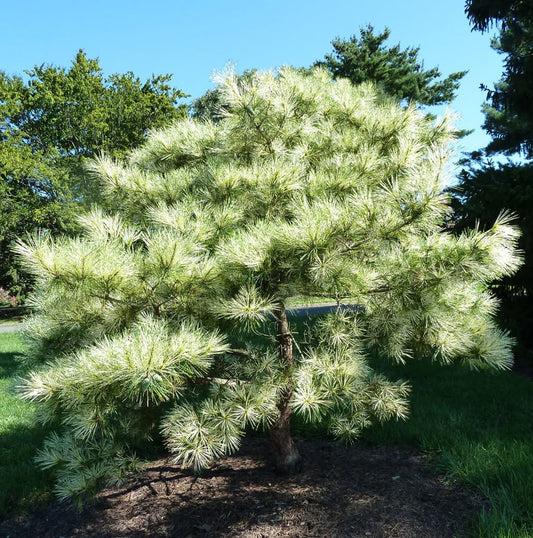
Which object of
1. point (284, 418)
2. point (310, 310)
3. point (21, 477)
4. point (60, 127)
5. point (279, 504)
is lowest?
point (279, 504)

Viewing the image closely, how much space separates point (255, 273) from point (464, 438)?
2528mm

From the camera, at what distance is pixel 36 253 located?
188cm

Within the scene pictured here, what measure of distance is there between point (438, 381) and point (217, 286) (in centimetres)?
431

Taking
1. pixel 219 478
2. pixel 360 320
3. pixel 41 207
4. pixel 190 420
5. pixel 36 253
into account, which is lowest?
pixel 219 478

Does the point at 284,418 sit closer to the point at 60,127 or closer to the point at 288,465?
the point at 288,465

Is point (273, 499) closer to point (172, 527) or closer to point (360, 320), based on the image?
point (172, 527)

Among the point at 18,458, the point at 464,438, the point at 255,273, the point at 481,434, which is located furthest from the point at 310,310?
the point at 255,273

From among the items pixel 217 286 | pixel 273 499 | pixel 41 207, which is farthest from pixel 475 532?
pixel 41 207

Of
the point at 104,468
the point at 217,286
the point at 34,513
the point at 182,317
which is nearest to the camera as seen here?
the point at 217,286

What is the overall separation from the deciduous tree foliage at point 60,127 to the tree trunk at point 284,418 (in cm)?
1208

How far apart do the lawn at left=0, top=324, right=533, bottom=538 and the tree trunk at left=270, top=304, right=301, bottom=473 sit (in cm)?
92

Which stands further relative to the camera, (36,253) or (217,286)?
(217,286)

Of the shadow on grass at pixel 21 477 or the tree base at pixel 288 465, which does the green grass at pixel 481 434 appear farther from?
the shadow on grass at pixel 21 477

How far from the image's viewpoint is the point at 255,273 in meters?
2.17
